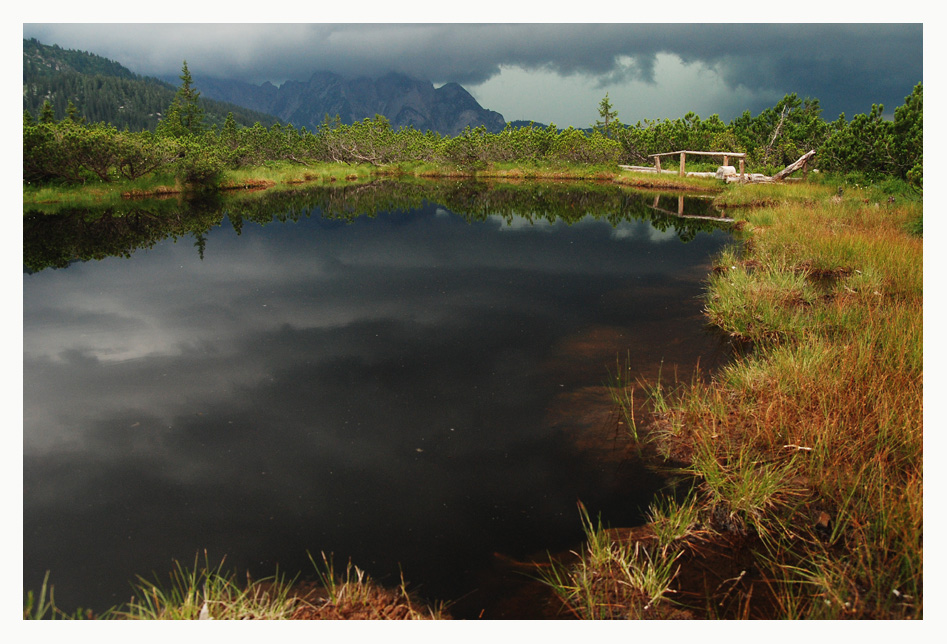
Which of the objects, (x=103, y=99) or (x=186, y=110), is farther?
(x=103, y=99)

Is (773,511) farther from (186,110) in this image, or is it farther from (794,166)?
(186,110)

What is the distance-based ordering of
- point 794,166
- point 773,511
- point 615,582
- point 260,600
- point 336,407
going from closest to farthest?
point 260,600, point 615,582, point 773,511, point 336,407, point 794,166

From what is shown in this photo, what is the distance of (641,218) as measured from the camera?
802 inches

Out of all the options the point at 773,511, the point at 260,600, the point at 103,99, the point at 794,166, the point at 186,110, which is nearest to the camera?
the point at 260,600

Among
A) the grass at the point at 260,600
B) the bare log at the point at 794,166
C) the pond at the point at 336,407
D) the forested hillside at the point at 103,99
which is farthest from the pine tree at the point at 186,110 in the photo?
the forested hillside at the point at 103,99

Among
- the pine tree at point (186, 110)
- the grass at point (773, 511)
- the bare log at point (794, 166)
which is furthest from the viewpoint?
the pine tree at point (186, 110)

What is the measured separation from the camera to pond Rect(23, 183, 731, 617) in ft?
12.6

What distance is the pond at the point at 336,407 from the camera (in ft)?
12.6

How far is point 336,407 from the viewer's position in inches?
229

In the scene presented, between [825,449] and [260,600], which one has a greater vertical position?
[825,449]

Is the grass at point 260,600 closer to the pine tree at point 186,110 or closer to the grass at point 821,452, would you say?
the grass at point 821,452

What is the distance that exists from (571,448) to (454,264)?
338 inches

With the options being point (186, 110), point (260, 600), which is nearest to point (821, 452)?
point (260, 600)

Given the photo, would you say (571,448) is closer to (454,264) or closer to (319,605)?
(319,605)
